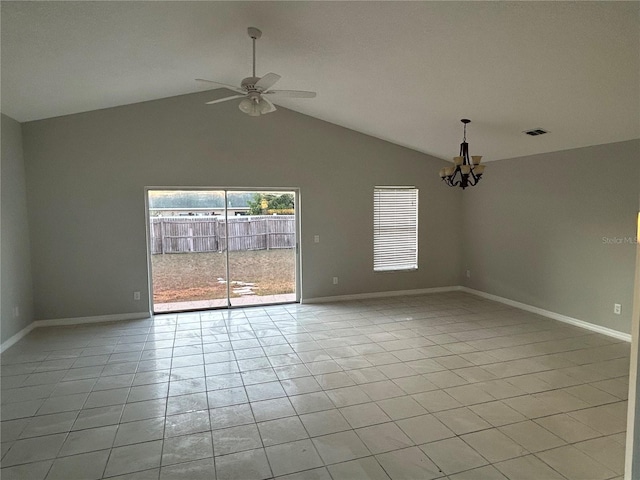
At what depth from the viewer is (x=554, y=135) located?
445cm

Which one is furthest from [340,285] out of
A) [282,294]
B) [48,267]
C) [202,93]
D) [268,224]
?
[48,267]

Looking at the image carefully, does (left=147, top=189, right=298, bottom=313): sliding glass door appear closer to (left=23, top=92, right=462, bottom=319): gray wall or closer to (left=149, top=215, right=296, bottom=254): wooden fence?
(left=149, top=215, right=296, bottom=254): wooden fence

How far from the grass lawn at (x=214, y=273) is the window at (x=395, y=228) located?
5.29ft

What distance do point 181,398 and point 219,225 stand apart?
3.06 meters

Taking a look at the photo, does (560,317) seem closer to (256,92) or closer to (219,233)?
(256,92)

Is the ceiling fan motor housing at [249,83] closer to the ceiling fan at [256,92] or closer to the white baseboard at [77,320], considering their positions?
the ceiling fan at [256,92]

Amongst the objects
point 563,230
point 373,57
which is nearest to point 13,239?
point 373,57

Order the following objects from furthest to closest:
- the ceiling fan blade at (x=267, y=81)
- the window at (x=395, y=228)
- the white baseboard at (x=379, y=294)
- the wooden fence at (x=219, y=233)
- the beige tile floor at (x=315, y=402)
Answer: the window at (x=395, y=228) < the white baseboard at (x=379, y=294) < the wooden fence at (x=219, y=233) < the ceiling fan blade at (x=267, y=81) < the beige tile floor at (x=315, y=402)

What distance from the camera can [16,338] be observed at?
431 centimetres

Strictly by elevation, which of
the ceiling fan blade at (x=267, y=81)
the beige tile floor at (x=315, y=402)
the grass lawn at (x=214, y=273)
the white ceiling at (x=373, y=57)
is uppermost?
the white ceiling at (x=373, y=57)

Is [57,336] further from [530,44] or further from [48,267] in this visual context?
[530,44]

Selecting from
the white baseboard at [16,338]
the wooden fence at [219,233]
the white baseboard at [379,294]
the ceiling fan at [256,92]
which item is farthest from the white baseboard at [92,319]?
the ceiling fan at [256,92]

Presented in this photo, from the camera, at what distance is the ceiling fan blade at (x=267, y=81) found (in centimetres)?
277

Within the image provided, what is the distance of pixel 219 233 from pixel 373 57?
3.43m
